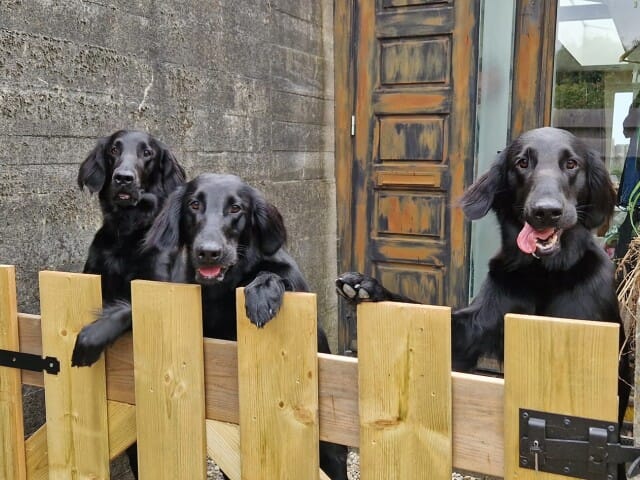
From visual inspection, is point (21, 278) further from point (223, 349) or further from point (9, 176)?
point (223, 349)

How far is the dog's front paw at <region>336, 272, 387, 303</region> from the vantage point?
5.45 feet

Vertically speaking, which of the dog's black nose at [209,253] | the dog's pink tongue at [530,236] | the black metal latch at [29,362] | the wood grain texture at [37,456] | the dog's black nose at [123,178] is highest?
the dog's black nose at [123,178]

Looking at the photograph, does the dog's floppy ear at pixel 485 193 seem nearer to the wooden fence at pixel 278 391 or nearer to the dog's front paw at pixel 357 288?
the dog's front paw at pixel 357 288

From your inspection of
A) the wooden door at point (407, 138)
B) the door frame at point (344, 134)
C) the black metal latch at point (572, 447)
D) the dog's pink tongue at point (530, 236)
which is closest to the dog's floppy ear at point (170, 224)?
the dog's pink tongue at point (530, 236)

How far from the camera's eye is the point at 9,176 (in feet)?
8.25

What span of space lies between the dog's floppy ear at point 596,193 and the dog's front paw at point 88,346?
1.42 m

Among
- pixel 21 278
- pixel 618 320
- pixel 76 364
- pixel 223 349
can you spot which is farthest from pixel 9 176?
pixel 618 320

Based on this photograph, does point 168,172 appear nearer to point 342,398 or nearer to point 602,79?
point 342,398

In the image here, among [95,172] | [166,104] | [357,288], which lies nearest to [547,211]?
[357,288]

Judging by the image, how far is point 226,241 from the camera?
1951 millimetres

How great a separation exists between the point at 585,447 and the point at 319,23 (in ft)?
12.8

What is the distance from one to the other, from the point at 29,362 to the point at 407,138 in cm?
317

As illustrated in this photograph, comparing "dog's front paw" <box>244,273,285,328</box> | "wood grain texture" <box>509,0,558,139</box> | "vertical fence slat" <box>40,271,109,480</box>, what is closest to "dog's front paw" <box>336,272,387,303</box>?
"dog's front paw" <box>244,273,285,328</box>

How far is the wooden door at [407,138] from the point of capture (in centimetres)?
422
